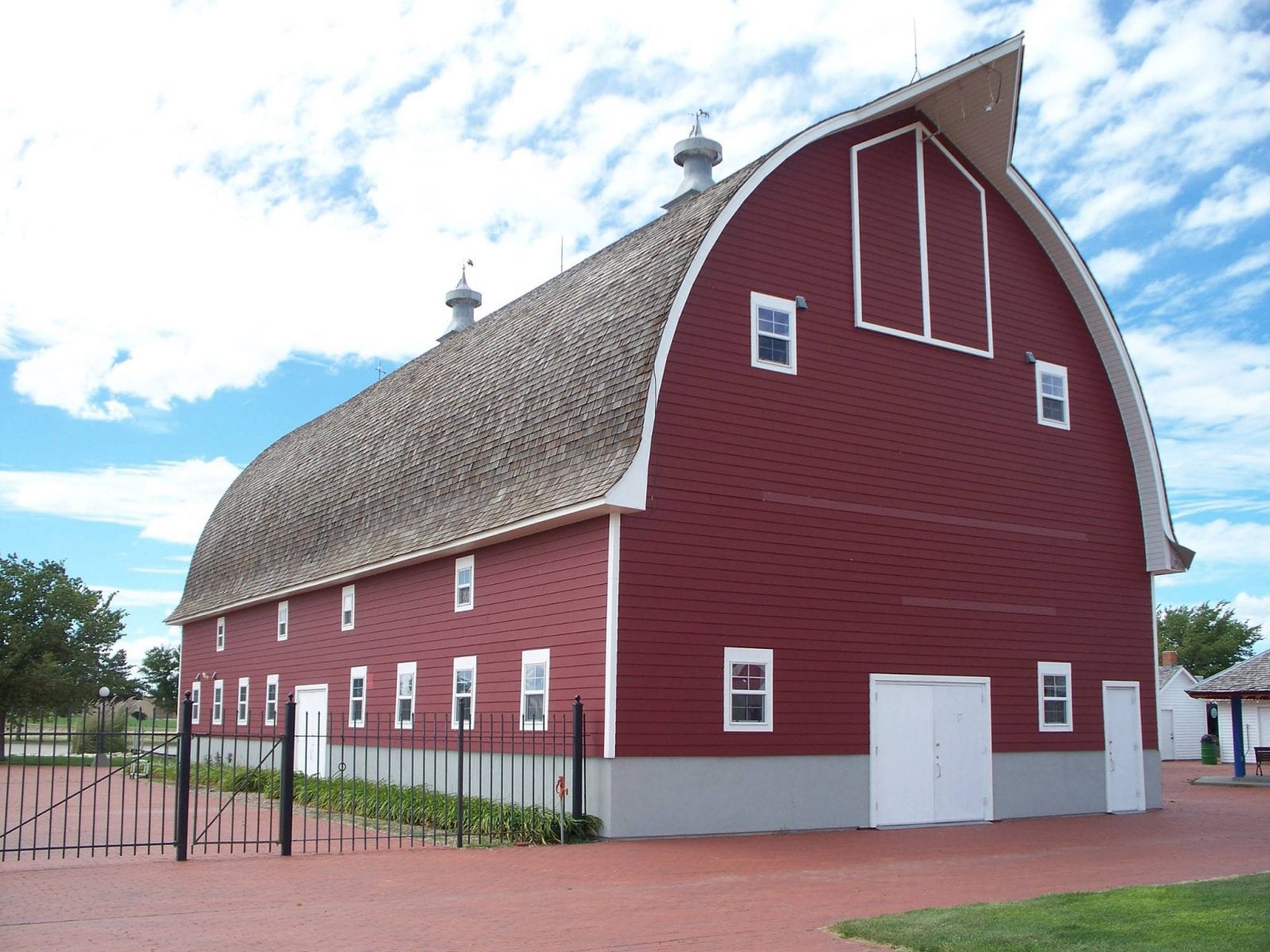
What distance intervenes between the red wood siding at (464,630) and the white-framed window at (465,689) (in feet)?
0.50

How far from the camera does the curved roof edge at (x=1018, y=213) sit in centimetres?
1838

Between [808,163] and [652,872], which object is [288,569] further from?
[652,872]

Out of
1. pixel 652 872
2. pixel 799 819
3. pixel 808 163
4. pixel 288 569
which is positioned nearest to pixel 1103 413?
pixel 808 163

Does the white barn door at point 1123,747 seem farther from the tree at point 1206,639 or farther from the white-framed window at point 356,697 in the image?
the tree at point 1206,639

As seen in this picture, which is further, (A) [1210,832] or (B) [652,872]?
(A) [1210,832]

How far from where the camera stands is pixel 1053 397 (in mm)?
22328

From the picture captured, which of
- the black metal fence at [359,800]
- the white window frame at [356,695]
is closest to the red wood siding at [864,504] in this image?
the black metal fence at [359,800]

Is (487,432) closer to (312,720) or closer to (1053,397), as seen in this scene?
(312,720)

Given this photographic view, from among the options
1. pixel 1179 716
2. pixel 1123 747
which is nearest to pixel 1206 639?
pixel 1179 716

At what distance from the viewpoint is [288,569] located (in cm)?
2862

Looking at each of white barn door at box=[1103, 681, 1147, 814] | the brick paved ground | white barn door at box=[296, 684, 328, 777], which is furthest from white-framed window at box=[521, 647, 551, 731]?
white barn door at box=[1103, 681, 1147, 814]

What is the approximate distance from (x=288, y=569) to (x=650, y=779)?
14.5 metres

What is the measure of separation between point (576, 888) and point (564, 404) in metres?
8.58

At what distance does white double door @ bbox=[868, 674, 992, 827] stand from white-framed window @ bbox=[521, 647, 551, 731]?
4870mm
